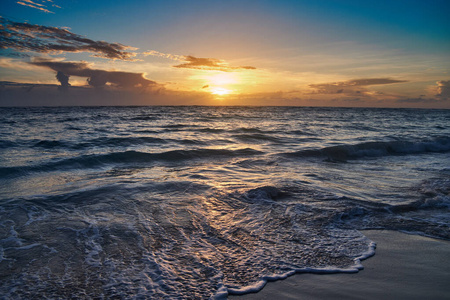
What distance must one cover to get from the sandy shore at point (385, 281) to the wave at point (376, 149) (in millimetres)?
7715

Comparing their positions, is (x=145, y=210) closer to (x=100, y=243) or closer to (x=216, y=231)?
(x=100, y=243)

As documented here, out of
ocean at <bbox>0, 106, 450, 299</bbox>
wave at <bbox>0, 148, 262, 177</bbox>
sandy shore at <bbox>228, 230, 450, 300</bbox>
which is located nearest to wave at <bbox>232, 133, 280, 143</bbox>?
wave at <bbox>0, 148, 262, 177</bbox>

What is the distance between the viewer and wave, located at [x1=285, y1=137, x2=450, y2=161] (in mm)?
11414

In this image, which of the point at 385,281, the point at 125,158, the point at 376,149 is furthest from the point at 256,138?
the point at 385,281

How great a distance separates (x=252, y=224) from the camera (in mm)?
4273

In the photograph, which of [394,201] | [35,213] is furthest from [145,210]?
[394,201]

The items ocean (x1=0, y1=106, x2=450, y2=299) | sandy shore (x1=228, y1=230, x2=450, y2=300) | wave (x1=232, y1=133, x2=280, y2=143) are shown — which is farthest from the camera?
wave (x1=232, y1=133, x2=280, y2=143)

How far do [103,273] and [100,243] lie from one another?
0.77 metres

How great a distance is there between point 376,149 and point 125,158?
11618 mm

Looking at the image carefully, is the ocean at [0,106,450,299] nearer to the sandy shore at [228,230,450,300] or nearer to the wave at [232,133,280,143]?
the sandy shore at [228,230,450,300]

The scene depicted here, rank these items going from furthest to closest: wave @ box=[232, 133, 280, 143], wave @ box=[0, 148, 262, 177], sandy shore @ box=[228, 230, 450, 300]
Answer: wave @ box=[232, 133, 280, 143] → wave @ box=[0, 148, 262, 177] → sandy shore @ box=[228, 230, 450, 300]

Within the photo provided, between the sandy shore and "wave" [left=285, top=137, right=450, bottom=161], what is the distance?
7715 millimetres

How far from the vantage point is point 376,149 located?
12820mm

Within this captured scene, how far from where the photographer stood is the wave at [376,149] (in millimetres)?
11414
